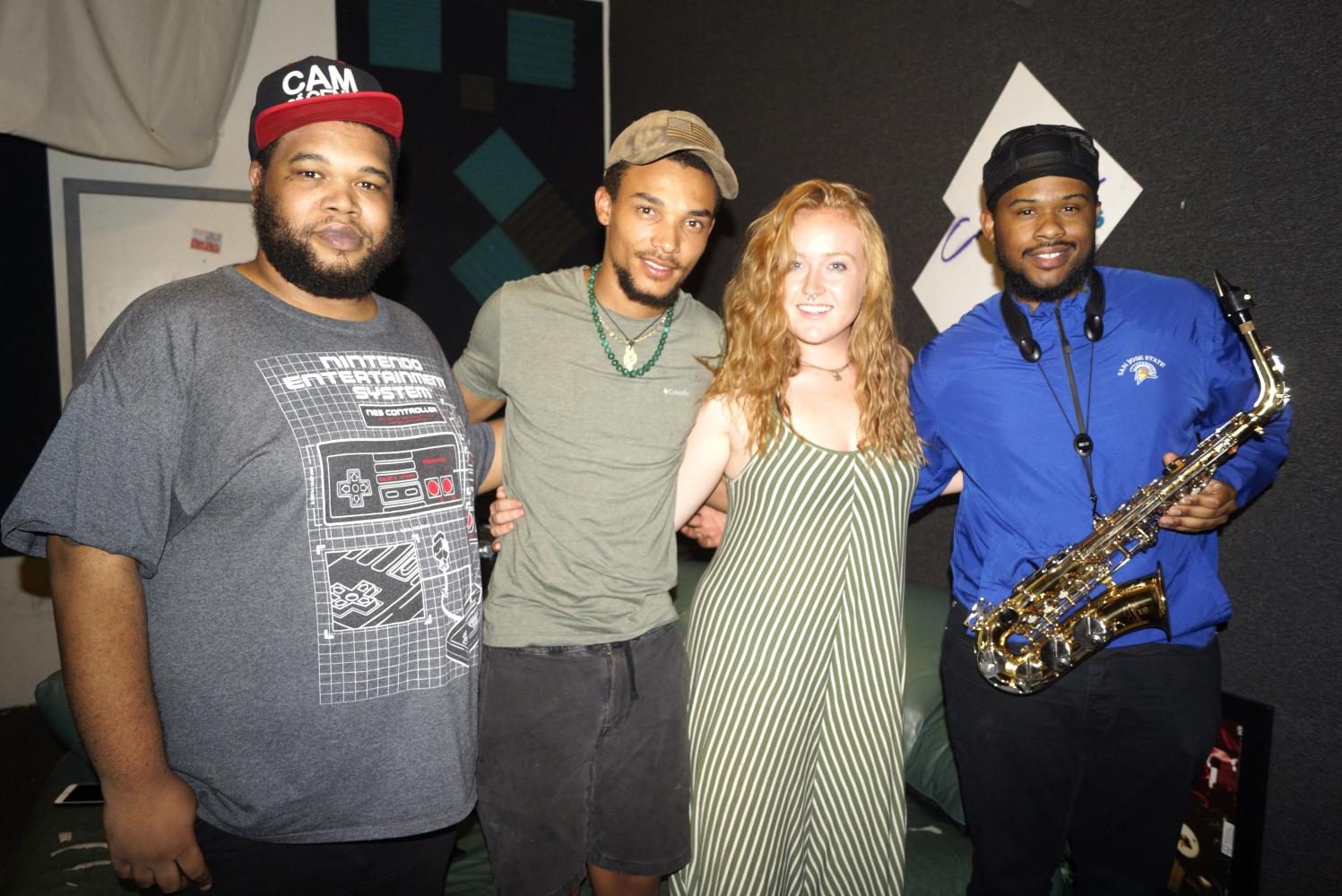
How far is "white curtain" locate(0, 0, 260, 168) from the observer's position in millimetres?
3883

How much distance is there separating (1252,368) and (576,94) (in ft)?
14.8

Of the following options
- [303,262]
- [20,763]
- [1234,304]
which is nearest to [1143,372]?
[1234,304]

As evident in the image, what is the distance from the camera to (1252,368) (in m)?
2.01

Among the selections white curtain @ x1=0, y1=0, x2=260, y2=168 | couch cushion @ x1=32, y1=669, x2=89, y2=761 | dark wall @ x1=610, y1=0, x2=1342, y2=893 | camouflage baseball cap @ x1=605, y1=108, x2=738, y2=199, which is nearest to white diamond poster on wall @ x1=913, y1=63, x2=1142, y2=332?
dark wall @ x1=610, y1=0, x2=1342, y2=893

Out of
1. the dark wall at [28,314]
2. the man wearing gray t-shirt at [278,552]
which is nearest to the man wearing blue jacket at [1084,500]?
the man wearing gray t-shirt at [278,552]

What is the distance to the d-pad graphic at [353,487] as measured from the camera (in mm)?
1461

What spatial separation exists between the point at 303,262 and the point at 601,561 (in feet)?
2.98

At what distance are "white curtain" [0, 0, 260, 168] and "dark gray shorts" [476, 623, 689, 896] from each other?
3953 millimetres

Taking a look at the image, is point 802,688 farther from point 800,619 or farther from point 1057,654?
point 1057,654

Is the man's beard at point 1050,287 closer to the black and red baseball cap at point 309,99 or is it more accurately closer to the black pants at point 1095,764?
the black pants at point 1095,764

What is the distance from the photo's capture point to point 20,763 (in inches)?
156

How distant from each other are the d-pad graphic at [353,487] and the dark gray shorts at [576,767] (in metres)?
0.61

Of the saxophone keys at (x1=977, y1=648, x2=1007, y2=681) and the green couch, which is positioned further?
the green couch

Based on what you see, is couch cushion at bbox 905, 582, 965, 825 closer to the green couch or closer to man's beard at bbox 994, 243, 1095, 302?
the green couch
